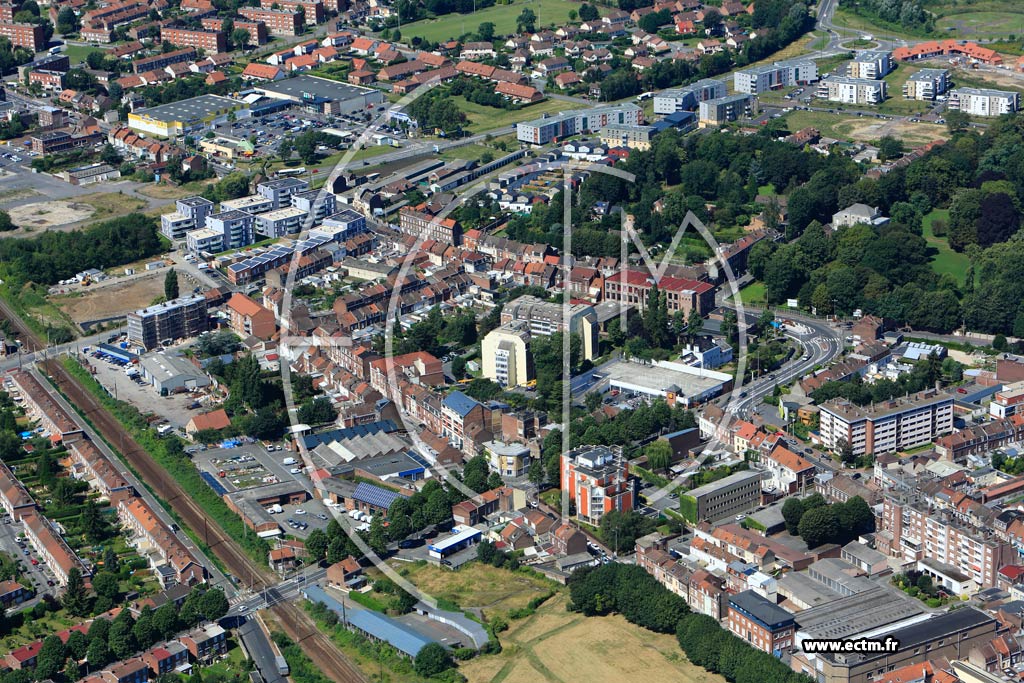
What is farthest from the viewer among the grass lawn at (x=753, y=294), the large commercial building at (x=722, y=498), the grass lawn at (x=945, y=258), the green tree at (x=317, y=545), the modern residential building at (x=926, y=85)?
the modern residential building at (x=926, y=85)

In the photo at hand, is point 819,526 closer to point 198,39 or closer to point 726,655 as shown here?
point 726,655

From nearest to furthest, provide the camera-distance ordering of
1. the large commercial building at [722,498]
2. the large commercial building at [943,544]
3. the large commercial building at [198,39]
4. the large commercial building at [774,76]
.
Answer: the large commercial building at [943,544] → the large commercial building at [722,498] → the large commercial building at [774,76] → the large commercial building at [198,39]

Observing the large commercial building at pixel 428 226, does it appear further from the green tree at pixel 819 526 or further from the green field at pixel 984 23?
the green field at pixel 984 23

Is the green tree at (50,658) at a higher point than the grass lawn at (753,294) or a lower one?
higher

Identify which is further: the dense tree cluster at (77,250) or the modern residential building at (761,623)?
the dense tree cluster at (77,250)

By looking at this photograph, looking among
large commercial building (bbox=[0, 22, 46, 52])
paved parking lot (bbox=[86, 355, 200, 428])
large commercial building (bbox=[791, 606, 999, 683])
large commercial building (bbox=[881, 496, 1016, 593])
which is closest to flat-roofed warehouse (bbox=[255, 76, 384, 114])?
large commercial building (bbox=[0, 22, 46, 52])

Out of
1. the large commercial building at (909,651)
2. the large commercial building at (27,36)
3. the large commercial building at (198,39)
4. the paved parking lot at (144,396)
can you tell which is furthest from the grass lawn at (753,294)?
the large commercial building at (27,36)

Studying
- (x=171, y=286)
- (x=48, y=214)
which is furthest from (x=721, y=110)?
(x=48, y=214)
